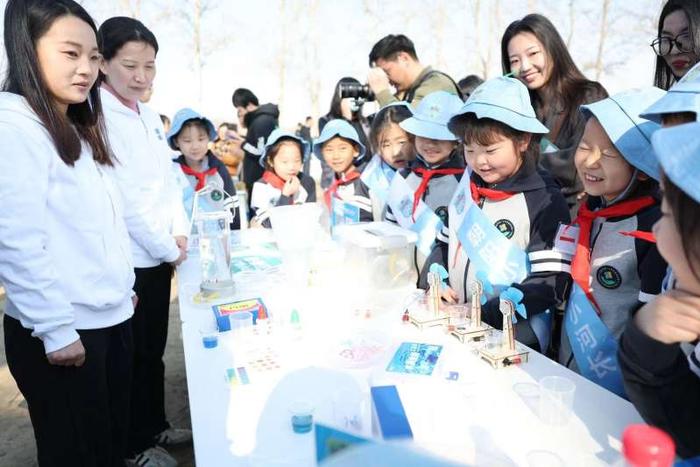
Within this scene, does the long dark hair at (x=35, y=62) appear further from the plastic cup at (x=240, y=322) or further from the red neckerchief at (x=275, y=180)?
the red neckerchief at (x=275, y=180)

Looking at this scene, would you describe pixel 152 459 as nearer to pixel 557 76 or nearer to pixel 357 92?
pixel 557 76

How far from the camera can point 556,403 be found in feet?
3.32

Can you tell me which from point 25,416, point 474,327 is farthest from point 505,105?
point 25,416

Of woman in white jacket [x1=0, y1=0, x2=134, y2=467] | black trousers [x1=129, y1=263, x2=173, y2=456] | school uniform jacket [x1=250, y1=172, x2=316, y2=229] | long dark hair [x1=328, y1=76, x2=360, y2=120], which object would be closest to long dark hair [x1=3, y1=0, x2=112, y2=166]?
woman in white jacket [x1=0, y1=0, x2=134, y2=467]

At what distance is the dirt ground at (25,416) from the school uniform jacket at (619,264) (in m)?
1.83

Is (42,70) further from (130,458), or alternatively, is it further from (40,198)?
(130,458)

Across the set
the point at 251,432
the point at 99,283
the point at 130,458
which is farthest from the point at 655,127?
the point at 130,458

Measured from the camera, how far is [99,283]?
1407mm

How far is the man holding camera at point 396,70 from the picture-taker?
3232 millimetres

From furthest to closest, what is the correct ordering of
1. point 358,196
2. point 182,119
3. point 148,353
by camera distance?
point 182,119
point 358,196
point 148,353

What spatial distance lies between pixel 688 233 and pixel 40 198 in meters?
1.40

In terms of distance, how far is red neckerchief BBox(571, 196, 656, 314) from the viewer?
1.31 meters

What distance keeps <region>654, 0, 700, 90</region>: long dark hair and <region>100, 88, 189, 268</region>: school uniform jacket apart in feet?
6.92

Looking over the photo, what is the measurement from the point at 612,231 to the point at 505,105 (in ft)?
1.82
